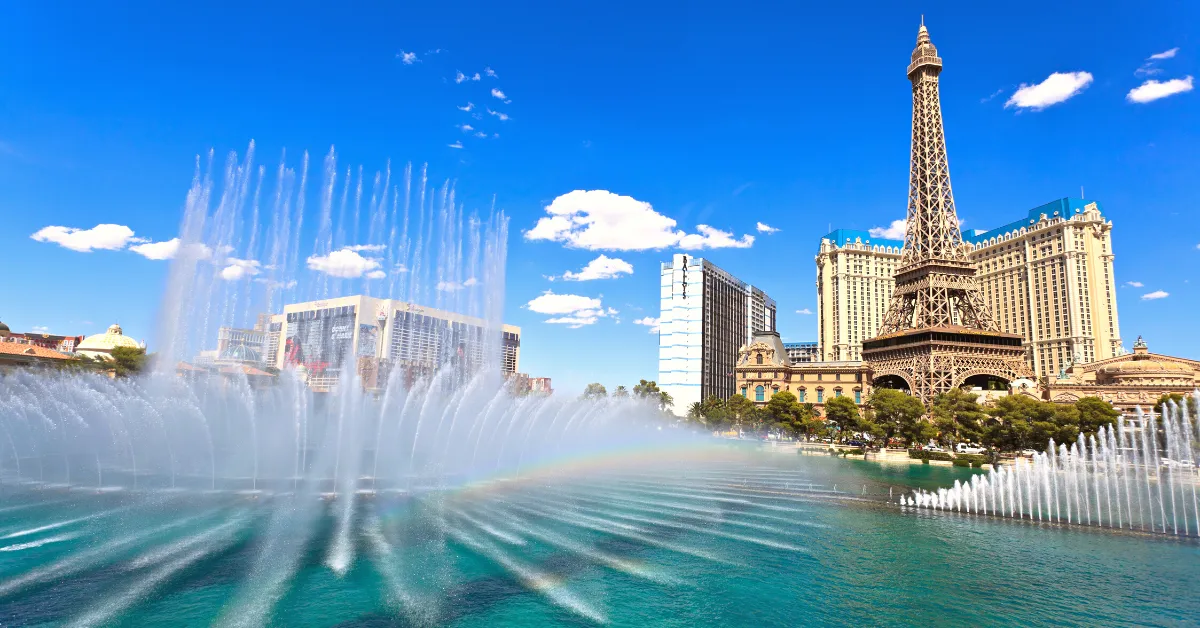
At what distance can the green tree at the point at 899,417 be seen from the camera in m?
72.1

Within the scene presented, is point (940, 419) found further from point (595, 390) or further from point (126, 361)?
point (126, 361)

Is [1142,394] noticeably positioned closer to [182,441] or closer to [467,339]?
[467,339]

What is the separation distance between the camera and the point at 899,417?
7531 centimetres

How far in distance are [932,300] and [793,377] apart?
30612 millimetres

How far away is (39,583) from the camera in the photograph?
1739cm

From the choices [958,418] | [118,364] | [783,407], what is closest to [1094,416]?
[958,418]

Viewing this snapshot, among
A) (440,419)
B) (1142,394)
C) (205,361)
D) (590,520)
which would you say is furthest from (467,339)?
(1142,394)

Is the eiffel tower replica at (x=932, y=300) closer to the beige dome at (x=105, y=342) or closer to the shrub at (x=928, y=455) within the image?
the shrub at (x=928, y=455)

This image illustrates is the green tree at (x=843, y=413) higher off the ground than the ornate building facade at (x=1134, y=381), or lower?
lower

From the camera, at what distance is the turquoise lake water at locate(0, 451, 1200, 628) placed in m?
16.9

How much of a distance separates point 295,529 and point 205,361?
2527 cm

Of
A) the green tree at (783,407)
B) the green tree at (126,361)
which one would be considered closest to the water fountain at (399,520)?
the green tree at (126,361)

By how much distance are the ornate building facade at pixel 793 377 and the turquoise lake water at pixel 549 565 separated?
282ft

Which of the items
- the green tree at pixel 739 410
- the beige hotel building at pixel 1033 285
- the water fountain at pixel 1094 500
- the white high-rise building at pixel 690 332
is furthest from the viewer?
the white high-rise building at pixel 690 332
